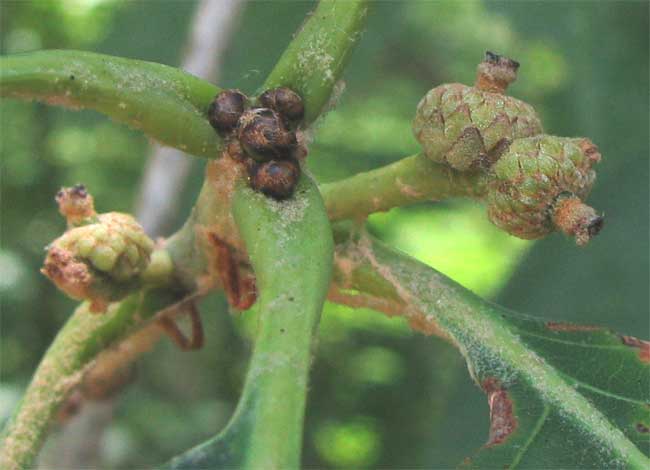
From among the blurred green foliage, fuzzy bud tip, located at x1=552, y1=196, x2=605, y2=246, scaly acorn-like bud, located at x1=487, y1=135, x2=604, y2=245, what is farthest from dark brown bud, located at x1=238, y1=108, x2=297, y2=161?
the blurred green foliage

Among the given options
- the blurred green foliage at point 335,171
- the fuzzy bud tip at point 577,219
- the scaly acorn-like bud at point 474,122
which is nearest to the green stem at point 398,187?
the scaly acorn-like bud at point 474,122

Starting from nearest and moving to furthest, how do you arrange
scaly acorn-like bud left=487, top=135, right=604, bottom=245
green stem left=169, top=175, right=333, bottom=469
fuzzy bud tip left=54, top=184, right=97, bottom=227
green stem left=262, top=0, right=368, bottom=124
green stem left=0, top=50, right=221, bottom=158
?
green stem left=169, top=175, right=333, bottom=469
green stem left=0, top=50, right=221, bottom=158
scaly acorn-like bud left=487, top=135, right=604, bottom=245
green stem left=262, top=0, right=368, bottom=124
fuzzy bud tip left=54, top=184, right=97, bottom=227

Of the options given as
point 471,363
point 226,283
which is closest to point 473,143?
point 471,363

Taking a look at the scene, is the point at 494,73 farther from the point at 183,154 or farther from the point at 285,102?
the point at 183,154

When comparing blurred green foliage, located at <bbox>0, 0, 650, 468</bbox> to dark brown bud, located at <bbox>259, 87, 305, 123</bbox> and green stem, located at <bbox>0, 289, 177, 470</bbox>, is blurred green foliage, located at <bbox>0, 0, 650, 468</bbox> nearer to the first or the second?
green stem, located at <bbox>0, 289, 177, 470</bbox>

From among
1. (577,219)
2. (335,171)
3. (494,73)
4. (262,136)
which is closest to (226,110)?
(262,136)

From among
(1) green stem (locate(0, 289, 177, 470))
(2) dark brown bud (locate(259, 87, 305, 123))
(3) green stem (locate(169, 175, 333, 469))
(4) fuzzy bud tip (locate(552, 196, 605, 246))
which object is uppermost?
(4) fuzzy bud tip (locate(552, 196, 605, 246))

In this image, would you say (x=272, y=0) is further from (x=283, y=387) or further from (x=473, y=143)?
(x=283, y=387)
